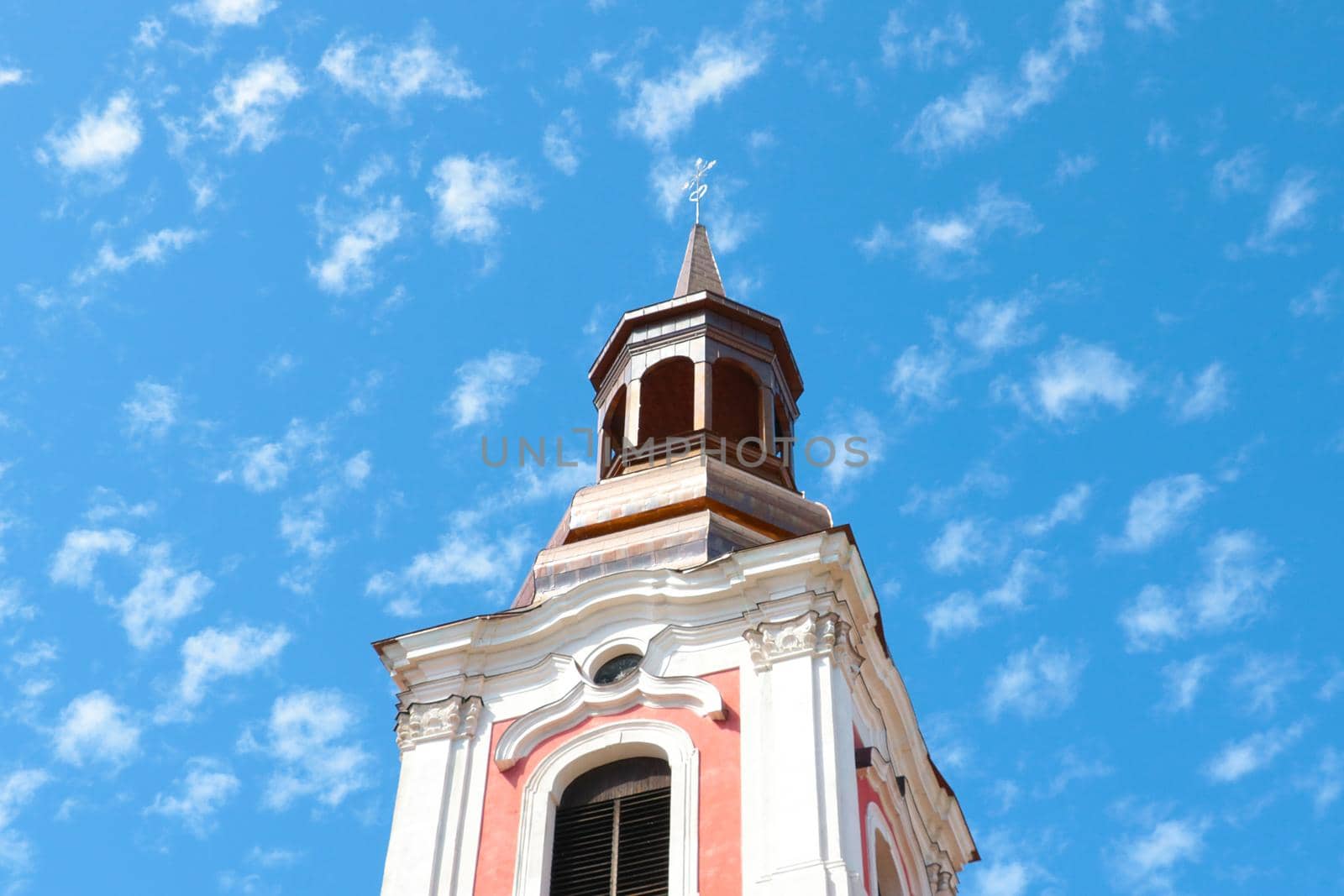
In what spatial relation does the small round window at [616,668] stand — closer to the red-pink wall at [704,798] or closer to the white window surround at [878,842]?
the red-pink wall at [704,798]

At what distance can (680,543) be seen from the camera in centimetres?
3178

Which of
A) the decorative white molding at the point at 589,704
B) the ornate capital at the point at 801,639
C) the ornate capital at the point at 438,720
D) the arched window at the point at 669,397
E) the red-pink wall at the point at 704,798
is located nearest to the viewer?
the red-pink wall at the point at 704,798

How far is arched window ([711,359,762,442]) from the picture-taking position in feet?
122

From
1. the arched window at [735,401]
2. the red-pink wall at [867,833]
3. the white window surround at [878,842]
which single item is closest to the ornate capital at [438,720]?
the red-pink wall at [867,833]

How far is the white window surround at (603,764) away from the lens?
27.1m

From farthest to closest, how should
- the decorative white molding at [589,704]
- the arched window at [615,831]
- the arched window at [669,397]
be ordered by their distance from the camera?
the arched window at [669,397] → the decorative white molding at [589,704] → the arched window at [615,831]

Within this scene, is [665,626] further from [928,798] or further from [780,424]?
[780,424]

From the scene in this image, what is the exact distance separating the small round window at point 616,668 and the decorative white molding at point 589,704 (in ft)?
0.89

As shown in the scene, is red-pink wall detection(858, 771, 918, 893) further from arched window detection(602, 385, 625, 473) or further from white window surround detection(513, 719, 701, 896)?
arched window detection(602, 385, 625, 473)

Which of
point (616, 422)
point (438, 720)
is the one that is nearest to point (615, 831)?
point (438, 720)

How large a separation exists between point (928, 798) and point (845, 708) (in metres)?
3.99

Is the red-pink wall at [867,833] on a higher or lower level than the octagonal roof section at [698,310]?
lower

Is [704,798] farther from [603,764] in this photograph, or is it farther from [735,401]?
[735,401]

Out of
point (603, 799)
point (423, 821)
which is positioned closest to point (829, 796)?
point (603, 799)
